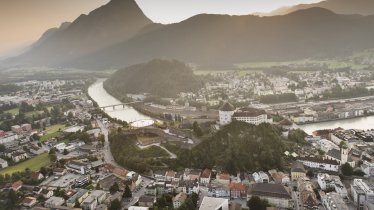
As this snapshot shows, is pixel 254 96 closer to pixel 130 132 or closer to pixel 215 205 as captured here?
pixel 130 132

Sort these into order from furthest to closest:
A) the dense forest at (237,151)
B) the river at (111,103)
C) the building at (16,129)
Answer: the river at (111,103) → the building at (16,129) → the dense forest at (237,151)

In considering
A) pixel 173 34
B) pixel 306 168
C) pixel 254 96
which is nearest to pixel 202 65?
pixel 173 34

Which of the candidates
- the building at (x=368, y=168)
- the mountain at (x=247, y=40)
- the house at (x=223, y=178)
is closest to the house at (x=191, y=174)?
the house at (x=223, y=178)

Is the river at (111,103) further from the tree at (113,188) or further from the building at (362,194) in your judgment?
the building at (362,194)

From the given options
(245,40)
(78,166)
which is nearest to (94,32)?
(245,40)

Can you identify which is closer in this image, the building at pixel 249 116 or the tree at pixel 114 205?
the tree at pixel 114 205

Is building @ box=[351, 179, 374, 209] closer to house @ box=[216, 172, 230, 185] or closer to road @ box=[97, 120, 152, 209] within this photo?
house @ box=[216, 172, 230, 185]
